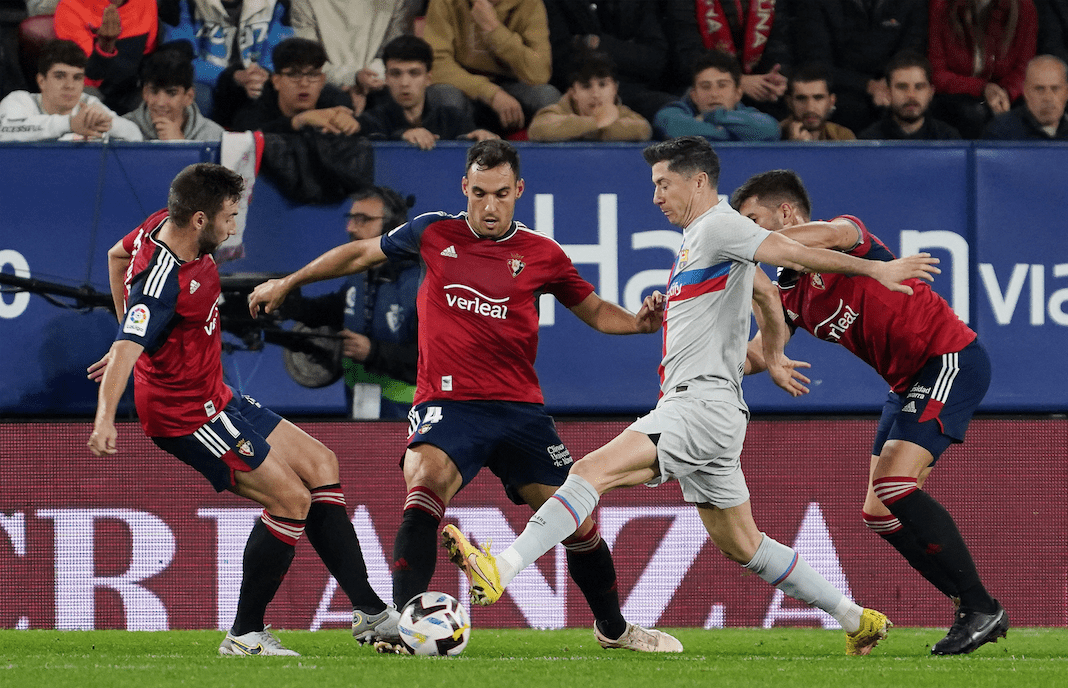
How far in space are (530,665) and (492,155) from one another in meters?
1.94

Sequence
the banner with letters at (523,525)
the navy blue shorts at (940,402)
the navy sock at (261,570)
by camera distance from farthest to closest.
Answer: the banner with letters at (523,525) → the navy blue shorts at (940,402) → the navy sock at (261,570)

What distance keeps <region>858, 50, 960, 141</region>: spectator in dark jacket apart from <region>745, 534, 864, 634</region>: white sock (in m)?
3.96

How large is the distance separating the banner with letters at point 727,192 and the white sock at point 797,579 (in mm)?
2531

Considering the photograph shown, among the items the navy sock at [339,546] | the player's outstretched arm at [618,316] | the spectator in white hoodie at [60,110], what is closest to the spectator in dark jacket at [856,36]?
the player's outstretched arm at [618,316]

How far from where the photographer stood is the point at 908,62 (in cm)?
890

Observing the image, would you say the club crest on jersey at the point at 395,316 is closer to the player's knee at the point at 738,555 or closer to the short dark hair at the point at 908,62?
the player's knee at the point at 738,555

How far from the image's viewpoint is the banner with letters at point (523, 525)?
7.75 m

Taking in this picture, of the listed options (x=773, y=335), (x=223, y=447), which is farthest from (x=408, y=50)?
(x=773, y=335)

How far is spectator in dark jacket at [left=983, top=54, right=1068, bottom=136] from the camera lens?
28.8ft

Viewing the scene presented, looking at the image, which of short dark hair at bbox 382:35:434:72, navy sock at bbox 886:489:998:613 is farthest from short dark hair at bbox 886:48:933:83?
navy sock at bbox 886:489:998:613

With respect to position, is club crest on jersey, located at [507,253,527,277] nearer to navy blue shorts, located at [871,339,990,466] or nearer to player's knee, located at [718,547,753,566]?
player's knee, located at [718,547,753,566]

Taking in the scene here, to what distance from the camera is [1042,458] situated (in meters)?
7.86

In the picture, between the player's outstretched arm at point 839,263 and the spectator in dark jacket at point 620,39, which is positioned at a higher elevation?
the spectator in dark jacket at point 620,39

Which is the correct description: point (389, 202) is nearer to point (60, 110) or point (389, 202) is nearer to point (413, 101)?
point (413, 101)
